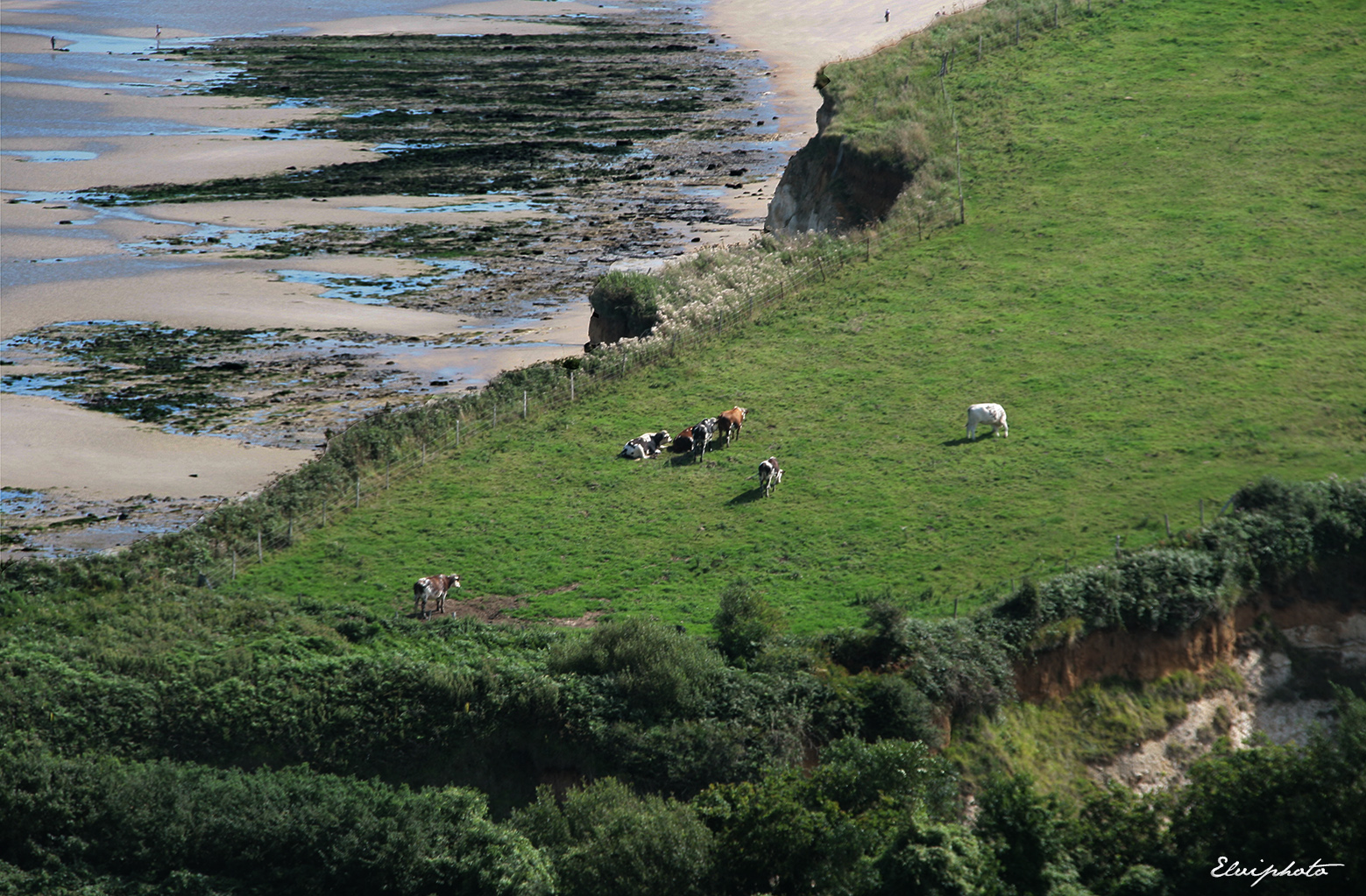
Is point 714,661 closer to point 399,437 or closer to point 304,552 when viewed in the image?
point 304,552

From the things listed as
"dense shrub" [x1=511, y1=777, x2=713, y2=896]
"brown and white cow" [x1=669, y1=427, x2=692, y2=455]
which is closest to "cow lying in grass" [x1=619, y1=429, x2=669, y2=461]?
"brown and white cow" [x1=669, y1=427, x2=692, y2=455]

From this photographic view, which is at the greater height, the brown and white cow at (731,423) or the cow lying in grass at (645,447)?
the brown and white cow at (731,423)

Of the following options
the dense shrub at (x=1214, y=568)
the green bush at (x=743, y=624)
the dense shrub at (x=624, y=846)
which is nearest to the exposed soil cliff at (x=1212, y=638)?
the dense shrub at (x=1214, y=568)

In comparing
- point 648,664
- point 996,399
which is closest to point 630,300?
point 996,399

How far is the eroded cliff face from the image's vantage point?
57.7 metres

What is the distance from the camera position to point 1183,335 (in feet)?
143

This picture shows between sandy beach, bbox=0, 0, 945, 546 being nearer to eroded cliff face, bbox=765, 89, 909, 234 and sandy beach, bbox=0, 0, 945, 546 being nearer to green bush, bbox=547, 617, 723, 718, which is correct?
eroded cliff face, bbox=765, 89, 909, 234

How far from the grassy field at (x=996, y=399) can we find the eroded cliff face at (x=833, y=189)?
13.5 feet

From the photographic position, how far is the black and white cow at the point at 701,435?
129 feet

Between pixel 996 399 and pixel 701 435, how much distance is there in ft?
33.5

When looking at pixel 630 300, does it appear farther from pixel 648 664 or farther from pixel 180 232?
pixel 180 232

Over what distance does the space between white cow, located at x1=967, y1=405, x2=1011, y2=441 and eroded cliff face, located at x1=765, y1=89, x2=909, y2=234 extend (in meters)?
20.5

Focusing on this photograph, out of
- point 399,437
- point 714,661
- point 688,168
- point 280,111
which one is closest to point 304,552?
point 399,437

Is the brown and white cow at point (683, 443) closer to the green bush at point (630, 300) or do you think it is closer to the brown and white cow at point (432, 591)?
the brown and white cow at point (432, 591)
